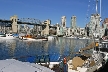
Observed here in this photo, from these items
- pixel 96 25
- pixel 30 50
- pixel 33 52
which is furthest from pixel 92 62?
pixel 30 50

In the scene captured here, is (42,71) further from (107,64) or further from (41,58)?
(107,64)

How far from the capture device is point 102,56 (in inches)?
816

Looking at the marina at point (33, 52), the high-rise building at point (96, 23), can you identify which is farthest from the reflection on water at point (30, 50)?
the high-rise building at point (96, 23)

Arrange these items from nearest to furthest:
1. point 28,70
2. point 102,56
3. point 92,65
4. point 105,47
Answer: point 28,70 → point 92,65 → point 102,56 → point 105,47

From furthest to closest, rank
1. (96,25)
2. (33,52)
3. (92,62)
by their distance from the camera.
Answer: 1. (33,52)
2. (96,25)
3. (92,62)

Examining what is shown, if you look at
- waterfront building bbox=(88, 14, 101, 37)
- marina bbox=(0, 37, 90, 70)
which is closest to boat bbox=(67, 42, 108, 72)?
marina bbox=(0, 37, 90, 70)

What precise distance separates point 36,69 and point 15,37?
6819 inches

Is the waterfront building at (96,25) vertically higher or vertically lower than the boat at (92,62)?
higher

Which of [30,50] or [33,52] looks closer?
[33,52]

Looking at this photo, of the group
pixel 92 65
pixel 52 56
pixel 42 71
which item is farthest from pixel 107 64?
pixel 42 71

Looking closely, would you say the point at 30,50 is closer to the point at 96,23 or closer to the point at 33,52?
the point at 33,52

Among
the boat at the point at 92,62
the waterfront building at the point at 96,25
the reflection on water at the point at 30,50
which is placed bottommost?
the reflection on water at the point at 30,50

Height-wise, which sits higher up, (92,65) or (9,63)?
(9,63)

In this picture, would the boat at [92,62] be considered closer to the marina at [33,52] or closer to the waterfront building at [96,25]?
the marina at [33,52]
